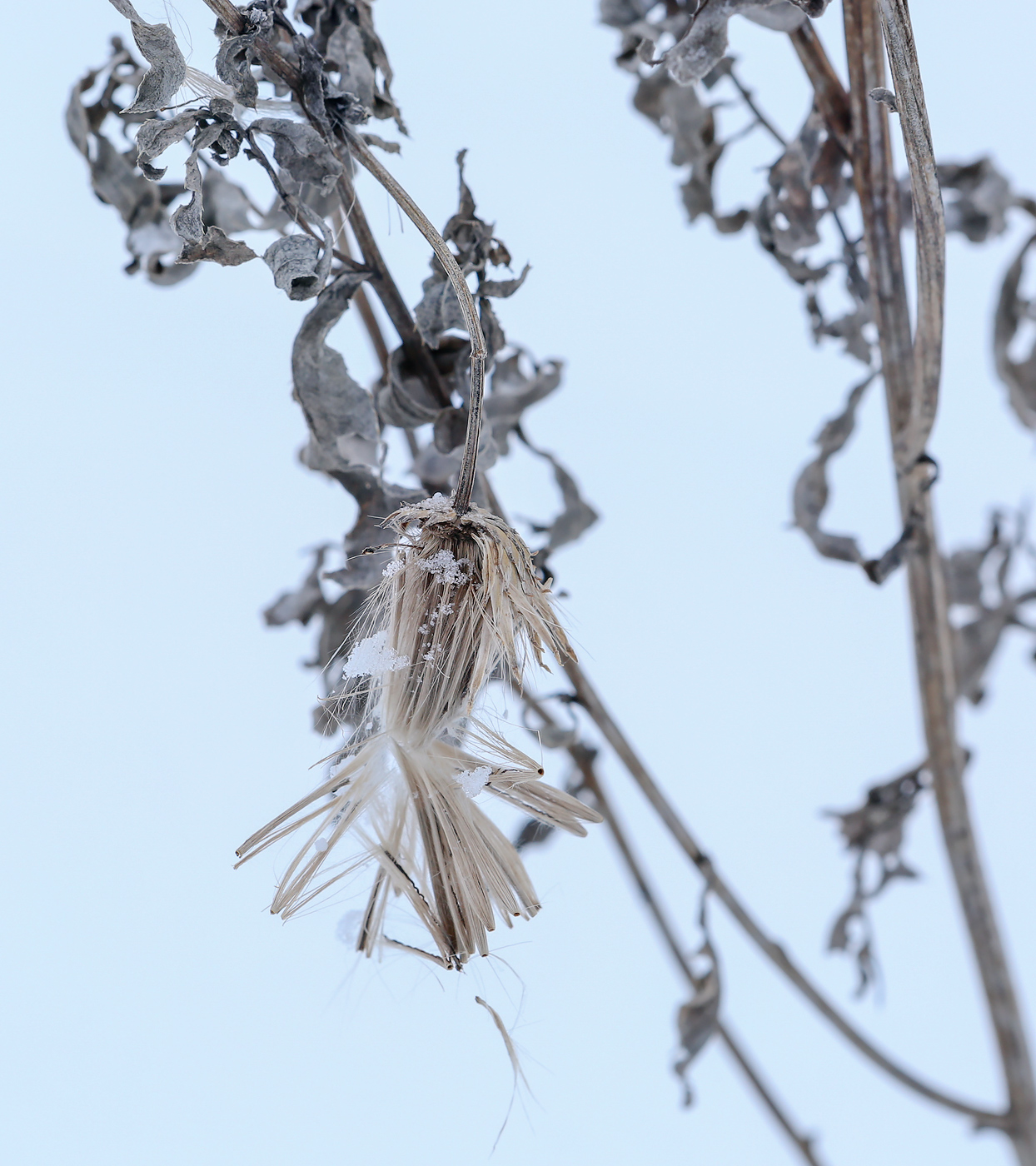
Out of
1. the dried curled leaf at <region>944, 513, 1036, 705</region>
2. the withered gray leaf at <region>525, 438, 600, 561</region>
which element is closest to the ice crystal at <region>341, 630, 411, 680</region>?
the withered gray leaf at <region>525, 438, 600, 561</region>

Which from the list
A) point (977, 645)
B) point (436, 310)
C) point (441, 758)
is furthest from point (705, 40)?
point (977, 645)

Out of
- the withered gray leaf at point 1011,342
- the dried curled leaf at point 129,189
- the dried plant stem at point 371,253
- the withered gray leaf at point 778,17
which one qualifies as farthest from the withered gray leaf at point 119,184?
the withered gray leaf at point 1011,342

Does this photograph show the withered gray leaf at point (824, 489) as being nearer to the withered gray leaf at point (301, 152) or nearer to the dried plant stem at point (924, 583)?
the dried plant stem at point (924, 583)

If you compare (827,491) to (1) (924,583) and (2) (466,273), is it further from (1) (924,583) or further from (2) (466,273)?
(2) (466,273)

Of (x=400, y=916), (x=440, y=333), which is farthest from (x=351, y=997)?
(x=440, y=333)

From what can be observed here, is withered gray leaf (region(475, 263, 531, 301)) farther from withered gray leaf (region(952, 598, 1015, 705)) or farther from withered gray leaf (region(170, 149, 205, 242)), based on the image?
withered gray leaf (region(952, 598, 1015, 705))

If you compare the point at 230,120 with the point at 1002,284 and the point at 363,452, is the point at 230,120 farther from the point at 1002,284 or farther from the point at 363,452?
the point at 1002,284

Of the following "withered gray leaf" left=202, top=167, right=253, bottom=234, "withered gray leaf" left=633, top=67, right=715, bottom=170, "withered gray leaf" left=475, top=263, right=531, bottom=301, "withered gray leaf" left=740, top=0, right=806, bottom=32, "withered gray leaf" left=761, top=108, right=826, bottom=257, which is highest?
"withered gray leaf" left=633, top=67, right=715, bottom=170
